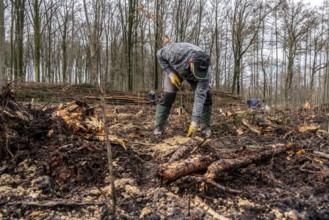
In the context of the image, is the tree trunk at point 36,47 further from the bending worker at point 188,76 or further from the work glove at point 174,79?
the work glove at point 174,79

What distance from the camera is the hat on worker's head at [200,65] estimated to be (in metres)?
3.25

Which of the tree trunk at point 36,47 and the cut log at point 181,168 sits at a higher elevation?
the tree trunk at point 36,47

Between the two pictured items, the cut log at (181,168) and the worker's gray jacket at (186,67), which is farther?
the worker's gray jacket at (186,67)

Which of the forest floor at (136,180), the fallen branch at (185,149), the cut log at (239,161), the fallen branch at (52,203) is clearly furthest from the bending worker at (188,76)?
the fallen branch at (52,203)

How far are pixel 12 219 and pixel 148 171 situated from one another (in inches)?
41.9

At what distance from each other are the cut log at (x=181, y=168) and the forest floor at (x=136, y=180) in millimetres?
14

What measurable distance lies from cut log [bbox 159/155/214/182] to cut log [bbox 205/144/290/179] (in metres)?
0.10

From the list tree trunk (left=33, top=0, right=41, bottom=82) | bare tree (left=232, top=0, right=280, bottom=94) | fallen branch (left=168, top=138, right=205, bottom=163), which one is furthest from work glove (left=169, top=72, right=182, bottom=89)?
bare tree (left=232, top=0, right=280, bottom=94)

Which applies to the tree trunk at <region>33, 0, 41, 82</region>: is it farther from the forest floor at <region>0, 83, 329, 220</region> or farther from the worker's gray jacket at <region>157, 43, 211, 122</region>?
the forest floor at <region>0, 83, 329, 220</region>

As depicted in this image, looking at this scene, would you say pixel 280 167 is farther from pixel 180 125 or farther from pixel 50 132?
pixel 180 125

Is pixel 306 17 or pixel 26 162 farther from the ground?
pixel 306 17

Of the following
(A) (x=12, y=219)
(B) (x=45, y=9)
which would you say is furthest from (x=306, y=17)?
(A) (x=12, y=219)

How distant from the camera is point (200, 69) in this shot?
129 inches

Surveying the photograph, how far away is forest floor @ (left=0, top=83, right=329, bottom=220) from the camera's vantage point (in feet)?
5.14
